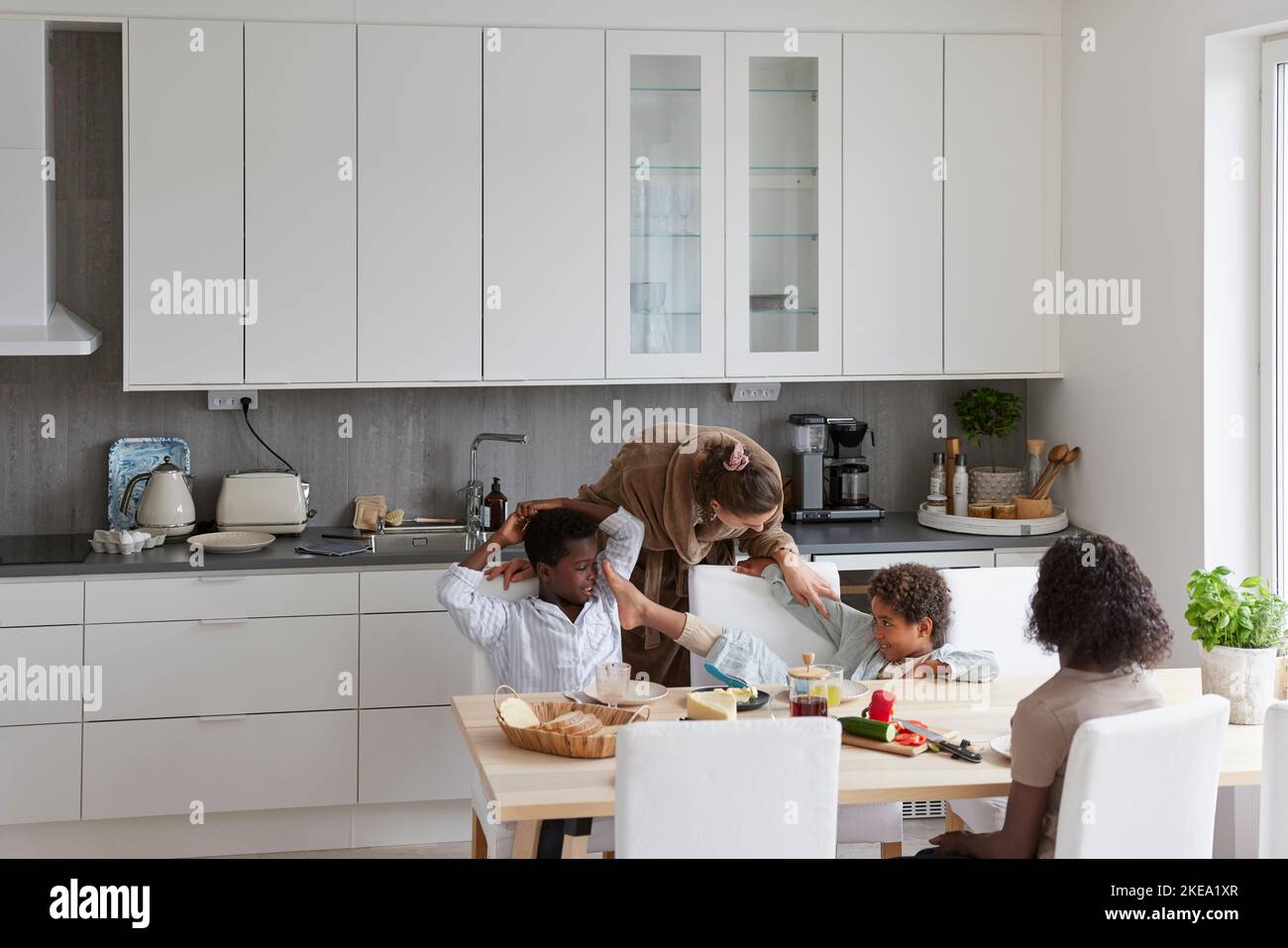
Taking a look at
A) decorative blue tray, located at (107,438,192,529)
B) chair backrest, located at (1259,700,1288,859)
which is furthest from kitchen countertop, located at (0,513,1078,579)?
chair backrest, located at (1259,700,1288,859)

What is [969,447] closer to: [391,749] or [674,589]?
[674,589]

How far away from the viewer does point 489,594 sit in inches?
118

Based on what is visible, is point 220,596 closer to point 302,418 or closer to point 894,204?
point 302,418

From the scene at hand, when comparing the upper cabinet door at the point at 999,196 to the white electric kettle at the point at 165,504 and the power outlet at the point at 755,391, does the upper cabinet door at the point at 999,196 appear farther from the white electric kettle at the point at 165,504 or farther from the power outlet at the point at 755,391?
the white electric kettle at the point at 165,504

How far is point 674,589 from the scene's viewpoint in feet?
10.7

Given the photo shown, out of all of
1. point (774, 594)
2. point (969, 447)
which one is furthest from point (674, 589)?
point (969, 447)

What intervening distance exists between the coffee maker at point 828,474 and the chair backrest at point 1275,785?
208 centimetres

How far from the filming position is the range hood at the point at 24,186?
358 cm

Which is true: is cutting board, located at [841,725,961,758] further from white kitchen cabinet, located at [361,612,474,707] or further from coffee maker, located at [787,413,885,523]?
coffee maker, located at [787,413,885,523]

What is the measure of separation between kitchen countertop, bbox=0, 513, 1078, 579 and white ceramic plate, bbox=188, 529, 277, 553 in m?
0.02

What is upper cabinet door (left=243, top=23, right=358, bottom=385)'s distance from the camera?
3691mm

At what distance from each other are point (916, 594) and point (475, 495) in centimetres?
166

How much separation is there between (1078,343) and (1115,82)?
2.48 ft

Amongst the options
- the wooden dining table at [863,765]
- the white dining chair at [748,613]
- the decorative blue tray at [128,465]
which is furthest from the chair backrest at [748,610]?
the decorative blue tray at [128,465]
